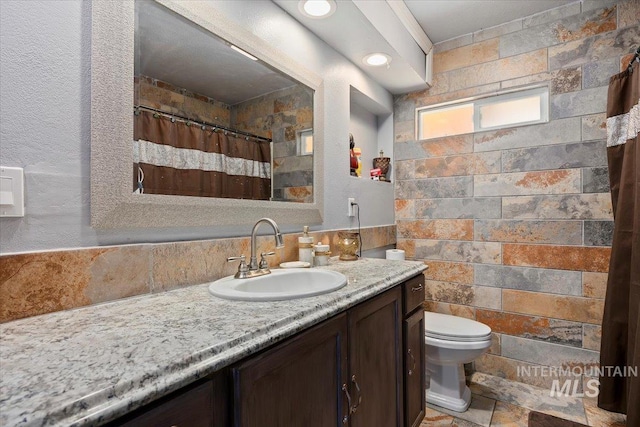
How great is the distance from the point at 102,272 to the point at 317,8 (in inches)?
60.2

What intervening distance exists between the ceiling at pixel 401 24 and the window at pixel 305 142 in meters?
0.59

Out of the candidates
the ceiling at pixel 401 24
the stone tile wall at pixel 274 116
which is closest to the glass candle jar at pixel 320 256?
the stone tile wall at pixel 274 116

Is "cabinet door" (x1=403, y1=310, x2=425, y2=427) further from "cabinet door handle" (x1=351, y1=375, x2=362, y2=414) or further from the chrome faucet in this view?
the chrome faucet

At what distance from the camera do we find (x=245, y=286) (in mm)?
1224

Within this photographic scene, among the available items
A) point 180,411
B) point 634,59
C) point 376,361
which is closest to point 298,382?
point 180,411

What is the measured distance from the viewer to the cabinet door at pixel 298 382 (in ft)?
2.36

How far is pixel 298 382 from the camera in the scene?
867mm

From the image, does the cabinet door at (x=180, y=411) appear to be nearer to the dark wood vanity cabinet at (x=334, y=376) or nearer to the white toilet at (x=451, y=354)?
the dark wood vanity cabinet at (x=334, y=376)

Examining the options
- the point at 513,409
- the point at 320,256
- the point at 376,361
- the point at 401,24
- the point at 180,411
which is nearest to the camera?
the point at 180,411

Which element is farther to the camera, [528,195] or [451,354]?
[528,195]

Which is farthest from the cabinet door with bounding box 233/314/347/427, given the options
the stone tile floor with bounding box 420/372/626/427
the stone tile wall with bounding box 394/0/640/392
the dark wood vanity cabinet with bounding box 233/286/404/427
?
the stone tile wall with bounding box 394/0/640/392

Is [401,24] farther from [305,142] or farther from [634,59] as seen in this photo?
[634,59]

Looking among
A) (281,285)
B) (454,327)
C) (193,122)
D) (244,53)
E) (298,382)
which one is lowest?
(454,327)

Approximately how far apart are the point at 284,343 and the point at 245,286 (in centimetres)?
45
